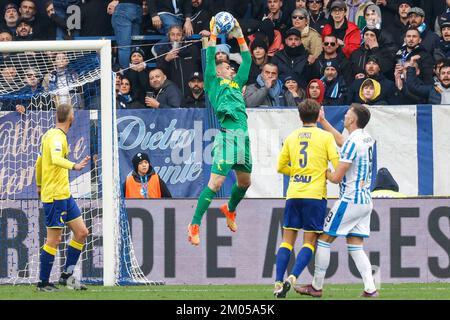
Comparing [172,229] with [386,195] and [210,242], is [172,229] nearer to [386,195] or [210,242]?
[210,242]

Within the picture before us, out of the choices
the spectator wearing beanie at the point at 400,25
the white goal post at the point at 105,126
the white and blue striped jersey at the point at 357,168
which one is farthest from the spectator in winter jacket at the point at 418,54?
the white and blue striped jersey at the point at 357,168

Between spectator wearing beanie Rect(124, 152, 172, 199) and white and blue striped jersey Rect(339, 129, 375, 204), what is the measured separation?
226 inches

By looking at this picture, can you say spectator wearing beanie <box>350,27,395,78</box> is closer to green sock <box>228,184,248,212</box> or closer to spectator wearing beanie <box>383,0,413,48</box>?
spectator wearing beanie <box>383,0,413,48</box>

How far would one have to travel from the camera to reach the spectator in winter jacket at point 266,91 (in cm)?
1947

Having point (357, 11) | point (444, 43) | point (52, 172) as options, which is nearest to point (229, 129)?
point (52, 172)

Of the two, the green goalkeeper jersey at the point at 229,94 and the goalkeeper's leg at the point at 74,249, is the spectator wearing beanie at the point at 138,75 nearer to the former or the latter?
the goalkeeper's leg at the point at 74,249

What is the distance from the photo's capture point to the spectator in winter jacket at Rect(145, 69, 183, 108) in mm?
19514

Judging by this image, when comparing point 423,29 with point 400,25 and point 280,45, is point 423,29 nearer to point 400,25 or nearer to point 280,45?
point 400,25

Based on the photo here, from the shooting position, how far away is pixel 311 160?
41.3 ft

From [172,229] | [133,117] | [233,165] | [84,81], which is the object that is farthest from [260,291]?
[133,117]

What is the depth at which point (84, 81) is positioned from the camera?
16.5 m

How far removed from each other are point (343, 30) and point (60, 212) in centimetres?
821

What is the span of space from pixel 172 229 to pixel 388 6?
681 cm

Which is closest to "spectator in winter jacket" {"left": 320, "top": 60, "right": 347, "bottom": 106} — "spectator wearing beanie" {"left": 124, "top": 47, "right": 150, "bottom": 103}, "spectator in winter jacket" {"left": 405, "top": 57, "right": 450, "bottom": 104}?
"spectator in winter jacket" {"left": 405, "top": 57, "right": 450, "bottom": 104}
